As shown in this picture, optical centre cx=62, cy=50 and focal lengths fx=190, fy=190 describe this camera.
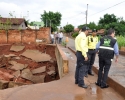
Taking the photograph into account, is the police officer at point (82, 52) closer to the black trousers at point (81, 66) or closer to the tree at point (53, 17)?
the black trousers at point (81, 66)

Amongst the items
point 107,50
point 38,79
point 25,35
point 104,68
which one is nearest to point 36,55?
point 25,35

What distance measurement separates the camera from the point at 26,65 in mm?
14945

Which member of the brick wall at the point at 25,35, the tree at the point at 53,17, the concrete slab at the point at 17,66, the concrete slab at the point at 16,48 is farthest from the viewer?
the tree at the point at 53,17

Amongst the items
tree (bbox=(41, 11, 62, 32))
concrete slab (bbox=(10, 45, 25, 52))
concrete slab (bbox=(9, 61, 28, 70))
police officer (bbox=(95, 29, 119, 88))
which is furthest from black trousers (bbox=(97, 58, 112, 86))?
tree (bbox=(41, 11, 62, 32))

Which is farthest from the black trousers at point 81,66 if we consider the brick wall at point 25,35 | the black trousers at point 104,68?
the brick wall at point 25,35

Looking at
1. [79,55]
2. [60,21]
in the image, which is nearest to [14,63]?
[79,55]

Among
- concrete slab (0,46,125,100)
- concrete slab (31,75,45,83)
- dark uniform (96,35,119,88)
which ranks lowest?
concrete slab (31,75,45,83)

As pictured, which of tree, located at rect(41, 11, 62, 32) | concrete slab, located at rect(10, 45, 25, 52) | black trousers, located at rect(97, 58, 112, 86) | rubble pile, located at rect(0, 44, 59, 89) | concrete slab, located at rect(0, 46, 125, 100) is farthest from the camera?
tree, located at rect(41, 11, 62, 32)

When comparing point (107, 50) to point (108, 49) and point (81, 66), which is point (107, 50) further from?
point (81, 66)

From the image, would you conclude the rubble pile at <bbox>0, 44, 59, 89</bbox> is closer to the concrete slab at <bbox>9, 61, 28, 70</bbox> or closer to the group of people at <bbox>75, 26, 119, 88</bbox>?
the concrete slab at <bbox>9, 61, 28, 70</bbox>

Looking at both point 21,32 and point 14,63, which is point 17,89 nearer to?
point 14,63

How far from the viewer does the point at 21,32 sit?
69.1ft

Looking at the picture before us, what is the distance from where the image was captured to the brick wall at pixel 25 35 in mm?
20844

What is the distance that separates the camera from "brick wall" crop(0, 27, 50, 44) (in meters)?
20.8
